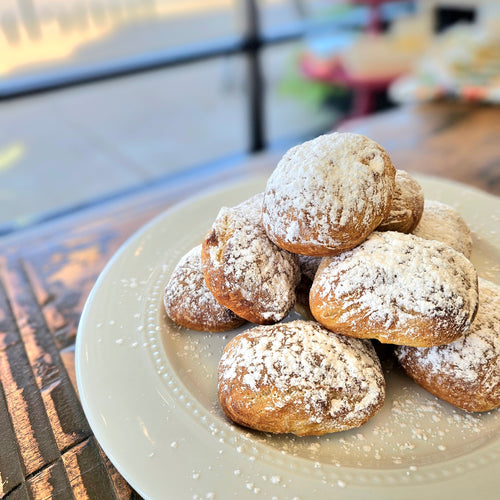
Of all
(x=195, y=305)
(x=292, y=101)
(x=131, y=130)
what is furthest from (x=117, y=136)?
(x=195, y=305)

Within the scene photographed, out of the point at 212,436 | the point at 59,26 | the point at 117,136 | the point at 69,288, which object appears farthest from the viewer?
the point at 117,136

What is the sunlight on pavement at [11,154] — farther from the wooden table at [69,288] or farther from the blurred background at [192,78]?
the wooden table at [69,288]

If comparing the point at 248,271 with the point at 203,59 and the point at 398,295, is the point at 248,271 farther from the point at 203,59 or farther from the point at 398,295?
the point at 203,59

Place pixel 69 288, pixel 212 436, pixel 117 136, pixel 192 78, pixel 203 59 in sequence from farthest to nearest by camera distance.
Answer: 1. pixel 192 78
2. pixel 117 136
3. pixel 203 59
4. pixel 69 288
5. pixel 212 436

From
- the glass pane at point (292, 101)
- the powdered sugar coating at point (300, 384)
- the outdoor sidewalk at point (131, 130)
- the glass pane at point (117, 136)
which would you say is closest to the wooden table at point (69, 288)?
the powdered sugar coating at point (300, 384)

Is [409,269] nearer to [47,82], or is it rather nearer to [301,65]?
[47,82]
